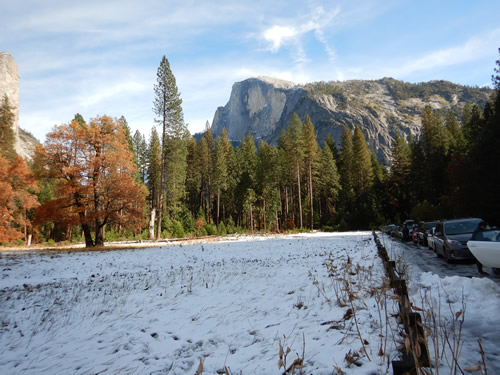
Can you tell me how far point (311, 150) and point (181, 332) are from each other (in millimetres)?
47916

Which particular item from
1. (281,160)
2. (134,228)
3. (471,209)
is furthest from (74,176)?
(281,160)

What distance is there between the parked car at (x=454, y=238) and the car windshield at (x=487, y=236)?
2.17m

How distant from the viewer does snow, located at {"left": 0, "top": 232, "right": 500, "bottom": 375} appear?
3.96 metres

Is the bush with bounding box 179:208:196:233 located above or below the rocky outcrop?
below

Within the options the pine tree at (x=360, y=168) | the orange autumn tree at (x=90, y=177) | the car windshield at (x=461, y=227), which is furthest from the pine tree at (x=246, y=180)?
the car windshield at (x=461, y=227)

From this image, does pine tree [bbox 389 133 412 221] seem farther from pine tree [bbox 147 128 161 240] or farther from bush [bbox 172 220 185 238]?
pine tree [bbox 147 128 161 240]

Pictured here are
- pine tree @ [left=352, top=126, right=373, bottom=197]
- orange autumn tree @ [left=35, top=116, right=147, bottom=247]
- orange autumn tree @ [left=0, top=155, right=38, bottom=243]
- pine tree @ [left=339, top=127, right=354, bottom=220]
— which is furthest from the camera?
pine tree @ [left=339, top=127, right=354, bottom=220]

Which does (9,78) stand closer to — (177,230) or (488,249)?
(177,230)

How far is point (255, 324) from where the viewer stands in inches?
217

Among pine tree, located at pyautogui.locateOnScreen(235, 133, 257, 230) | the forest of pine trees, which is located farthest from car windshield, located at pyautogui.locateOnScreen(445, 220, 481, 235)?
pine tree, located at pyautogui.locateOnScreen(235, 133, 257, 230)

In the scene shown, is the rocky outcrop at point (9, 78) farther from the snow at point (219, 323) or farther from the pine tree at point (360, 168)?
the snow at point (219, 323)

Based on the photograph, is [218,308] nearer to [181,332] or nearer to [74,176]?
[181,332]

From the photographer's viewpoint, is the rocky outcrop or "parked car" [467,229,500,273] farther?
the rocky outcrop

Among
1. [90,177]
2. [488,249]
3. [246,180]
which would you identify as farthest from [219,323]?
[246,180]
